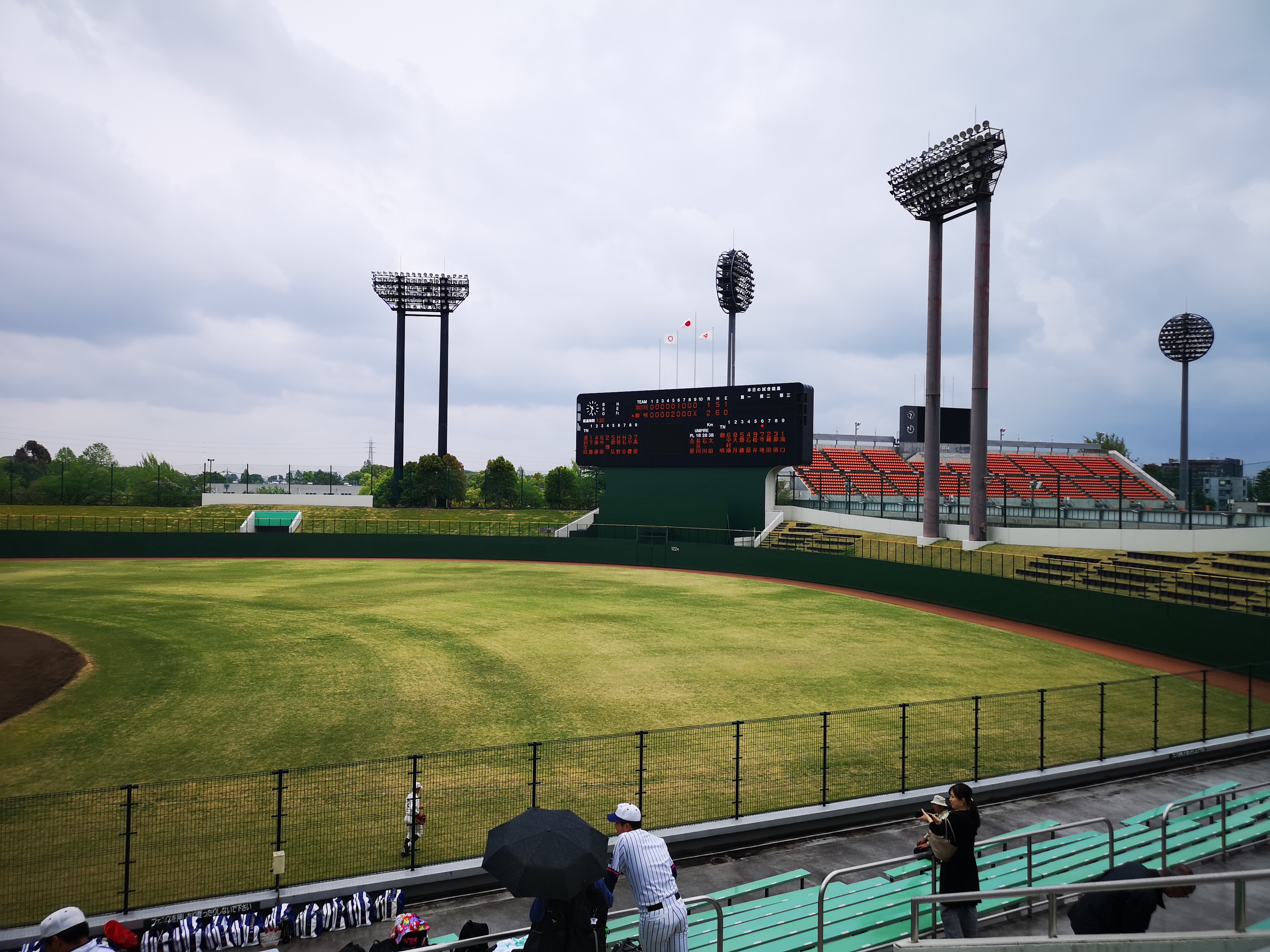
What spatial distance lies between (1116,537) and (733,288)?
39.9 m

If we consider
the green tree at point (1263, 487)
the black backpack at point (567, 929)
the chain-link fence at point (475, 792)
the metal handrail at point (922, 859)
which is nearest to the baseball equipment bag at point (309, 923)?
the chain-link fence at point (475, 792)

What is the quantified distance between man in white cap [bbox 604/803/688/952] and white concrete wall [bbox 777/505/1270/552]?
3151 cm

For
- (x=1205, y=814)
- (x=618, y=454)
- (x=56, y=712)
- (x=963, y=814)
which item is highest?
(x=618, y=454)

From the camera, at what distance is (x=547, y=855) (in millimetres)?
5703

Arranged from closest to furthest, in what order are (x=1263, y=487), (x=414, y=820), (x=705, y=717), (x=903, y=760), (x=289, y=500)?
(x=414, y=820), (x=903, y=760), (x=705, y=717), (x=289, y=500), (x=1263, y=487)

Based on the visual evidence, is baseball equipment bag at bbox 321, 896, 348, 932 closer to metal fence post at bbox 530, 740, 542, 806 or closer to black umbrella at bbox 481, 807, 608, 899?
metal fence post at bbox 530, 740, 542, 806

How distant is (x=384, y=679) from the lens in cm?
1872

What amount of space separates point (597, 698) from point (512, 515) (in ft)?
171

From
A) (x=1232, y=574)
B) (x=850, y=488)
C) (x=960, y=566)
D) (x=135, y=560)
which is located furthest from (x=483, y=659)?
(x=850, y=488)

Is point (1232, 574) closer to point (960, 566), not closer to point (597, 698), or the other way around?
point (960, 566)

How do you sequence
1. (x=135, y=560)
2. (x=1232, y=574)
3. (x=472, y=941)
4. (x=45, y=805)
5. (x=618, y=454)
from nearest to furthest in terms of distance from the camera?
(x=472, y=941), (x=45, y=805), (x=1232, y=574), (x=135, y=560), (x=618, y=454)

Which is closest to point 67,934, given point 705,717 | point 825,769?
point 825,769

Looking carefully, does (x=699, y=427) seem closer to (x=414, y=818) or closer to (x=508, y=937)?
(x=414, y=818)

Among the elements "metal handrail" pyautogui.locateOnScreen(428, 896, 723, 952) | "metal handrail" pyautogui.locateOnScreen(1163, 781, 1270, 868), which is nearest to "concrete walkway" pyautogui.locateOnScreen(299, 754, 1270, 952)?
"metal handrail" pyautogui.locateOnScreen(1163, 781, 1270, 868)
